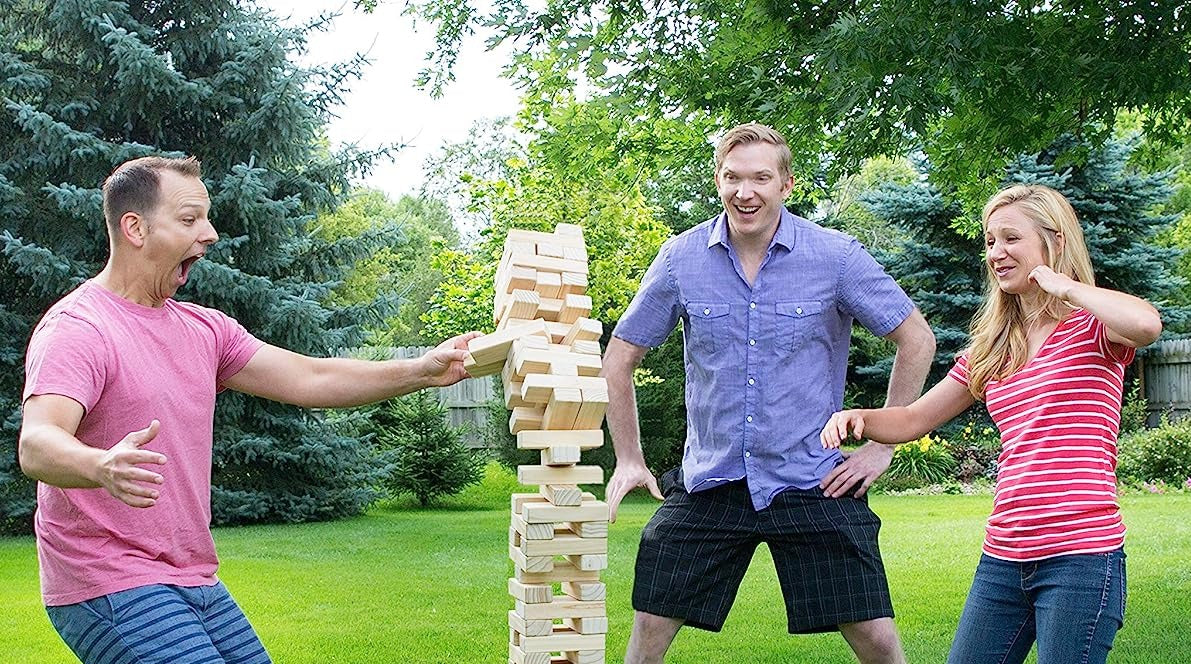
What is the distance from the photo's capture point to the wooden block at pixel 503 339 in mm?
3174

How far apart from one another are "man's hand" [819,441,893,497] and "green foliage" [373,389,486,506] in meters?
11.2

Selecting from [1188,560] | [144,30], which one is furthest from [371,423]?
[1188,560]

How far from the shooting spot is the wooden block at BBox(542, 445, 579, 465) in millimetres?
3115

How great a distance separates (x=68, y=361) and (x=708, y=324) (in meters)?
1.92

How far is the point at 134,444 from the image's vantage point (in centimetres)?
261

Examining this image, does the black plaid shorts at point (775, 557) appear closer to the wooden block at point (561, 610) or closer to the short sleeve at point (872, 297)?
the short sleeve at point (872, 297)

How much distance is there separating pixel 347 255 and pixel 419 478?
2.82 meters

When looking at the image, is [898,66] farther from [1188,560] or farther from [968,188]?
[1188,560]

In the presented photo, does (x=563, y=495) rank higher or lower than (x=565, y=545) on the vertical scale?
higher

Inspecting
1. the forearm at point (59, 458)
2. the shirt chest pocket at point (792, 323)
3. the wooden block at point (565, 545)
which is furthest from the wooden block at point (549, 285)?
the forearm at point (59, 458)

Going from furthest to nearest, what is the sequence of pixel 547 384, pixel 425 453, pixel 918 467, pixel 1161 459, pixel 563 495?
pixel 918 467
pixel 1161 459
pixel 425 453
pixel 563 495
pixel 547 384

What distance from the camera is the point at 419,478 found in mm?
15250

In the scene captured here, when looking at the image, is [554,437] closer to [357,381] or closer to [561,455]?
[561,455]

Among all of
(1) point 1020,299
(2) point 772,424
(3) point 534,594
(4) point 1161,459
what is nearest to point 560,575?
(3) point 534,594
